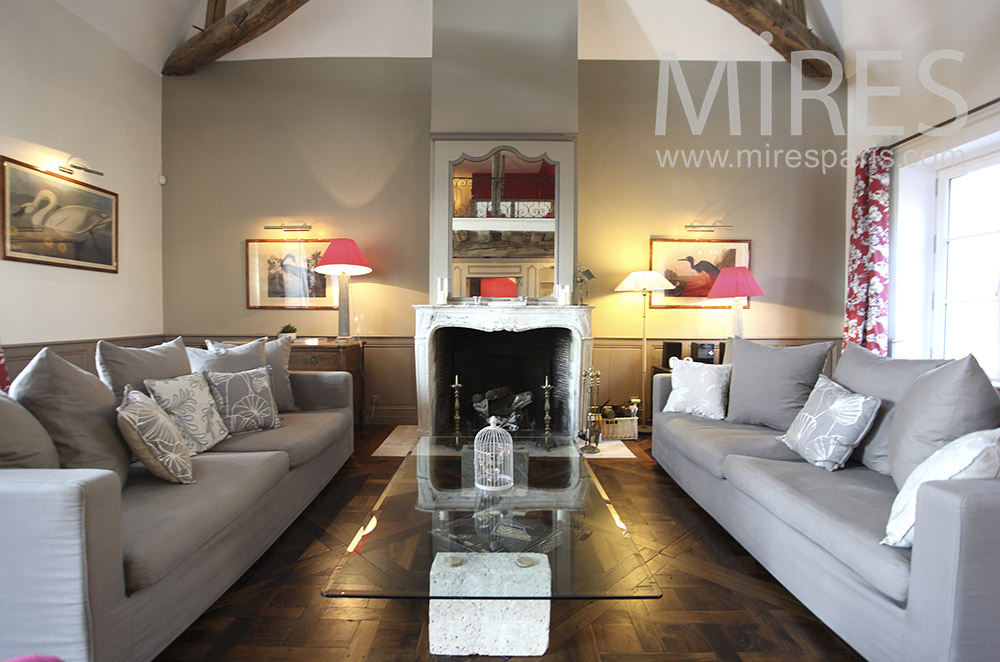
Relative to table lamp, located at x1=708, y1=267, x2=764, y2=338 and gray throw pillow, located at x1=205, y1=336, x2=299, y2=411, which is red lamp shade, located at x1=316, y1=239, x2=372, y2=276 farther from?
table lamp, located at x1=708, y1=267, x2=764, y2=338

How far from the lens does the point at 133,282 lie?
429 centimetres

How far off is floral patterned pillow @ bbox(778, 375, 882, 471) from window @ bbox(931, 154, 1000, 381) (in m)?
2.42

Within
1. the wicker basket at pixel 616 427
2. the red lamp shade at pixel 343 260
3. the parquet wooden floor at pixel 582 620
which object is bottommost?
the parquet wooden floor at pixel 582 620

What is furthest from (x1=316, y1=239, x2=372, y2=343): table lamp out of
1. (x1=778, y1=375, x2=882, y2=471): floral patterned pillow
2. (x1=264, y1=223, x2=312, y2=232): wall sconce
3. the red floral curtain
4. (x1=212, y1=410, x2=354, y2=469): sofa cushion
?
the red floral curtain

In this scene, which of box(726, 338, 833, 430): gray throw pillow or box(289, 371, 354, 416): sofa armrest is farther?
box(289, 371, 354, 416): sofa armrest

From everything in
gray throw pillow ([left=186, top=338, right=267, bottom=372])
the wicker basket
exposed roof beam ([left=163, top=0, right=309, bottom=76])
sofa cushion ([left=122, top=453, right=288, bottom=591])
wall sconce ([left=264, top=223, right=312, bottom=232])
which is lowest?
the wicker basket

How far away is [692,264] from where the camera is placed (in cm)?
471

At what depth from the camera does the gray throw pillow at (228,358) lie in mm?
2719

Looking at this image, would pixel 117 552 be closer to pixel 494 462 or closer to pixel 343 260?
pixel 494 462

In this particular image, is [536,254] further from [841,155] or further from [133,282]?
[133,282]

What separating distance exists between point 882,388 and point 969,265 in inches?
107

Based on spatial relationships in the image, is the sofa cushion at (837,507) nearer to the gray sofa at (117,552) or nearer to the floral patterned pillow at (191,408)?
the gray sofa at (117,552)

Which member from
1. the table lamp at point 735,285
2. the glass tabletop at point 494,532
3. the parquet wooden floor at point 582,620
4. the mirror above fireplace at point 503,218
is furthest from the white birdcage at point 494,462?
the table lamp at point 735,285

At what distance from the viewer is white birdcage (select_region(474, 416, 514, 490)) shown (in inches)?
81.9
